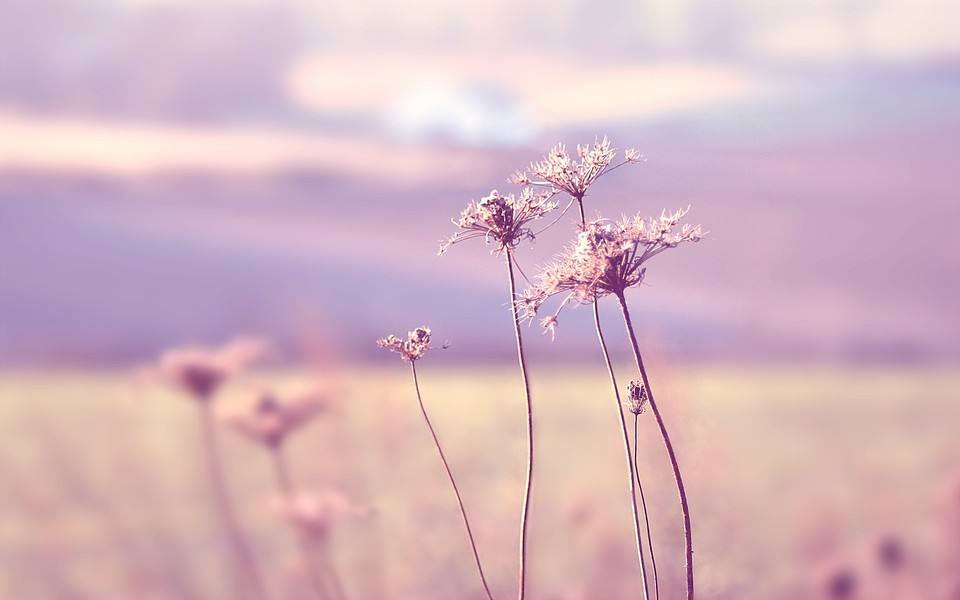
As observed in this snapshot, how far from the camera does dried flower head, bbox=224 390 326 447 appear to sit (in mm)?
1400

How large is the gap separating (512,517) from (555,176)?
1.11 meters

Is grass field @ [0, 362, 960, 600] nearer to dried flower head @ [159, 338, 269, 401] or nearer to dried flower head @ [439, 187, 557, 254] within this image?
dried flower head @ [159, 338, 269, 401]

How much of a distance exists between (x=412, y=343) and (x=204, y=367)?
3.55ft

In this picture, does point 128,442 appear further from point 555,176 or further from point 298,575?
point 555,176

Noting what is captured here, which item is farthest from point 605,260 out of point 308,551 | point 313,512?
point 308,551

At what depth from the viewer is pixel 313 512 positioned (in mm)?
1403

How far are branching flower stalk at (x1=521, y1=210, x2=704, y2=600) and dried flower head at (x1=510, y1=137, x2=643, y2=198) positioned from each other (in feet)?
0.14

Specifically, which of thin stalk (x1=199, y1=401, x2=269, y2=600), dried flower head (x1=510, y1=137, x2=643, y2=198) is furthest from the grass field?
dried flower head (x1=510, y1=137, x2=643, y2=198)

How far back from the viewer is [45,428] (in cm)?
273

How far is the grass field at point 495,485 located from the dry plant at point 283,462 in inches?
5.7

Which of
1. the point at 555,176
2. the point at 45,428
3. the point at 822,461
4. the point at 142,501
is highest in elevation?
the point at 555,176

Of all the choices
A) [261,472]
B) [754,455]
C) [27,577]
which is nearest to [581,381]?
[754,455]

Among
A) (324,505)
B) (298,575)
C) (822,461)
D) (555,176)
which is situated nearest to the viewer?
(555,176)

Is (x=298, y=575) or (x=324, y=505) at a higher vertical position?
(x=324, y=505)
